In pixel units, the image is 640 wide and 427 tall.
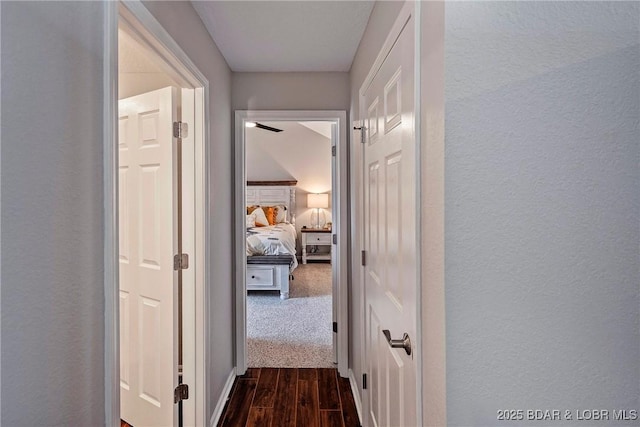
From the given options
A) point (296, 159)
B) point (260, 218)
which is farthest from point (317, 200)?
point (260, 218)

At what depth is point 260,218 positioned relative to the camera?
6.72 meters

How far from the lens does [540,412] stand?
0.81 m

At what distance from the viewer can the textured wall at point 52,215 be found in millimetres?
715

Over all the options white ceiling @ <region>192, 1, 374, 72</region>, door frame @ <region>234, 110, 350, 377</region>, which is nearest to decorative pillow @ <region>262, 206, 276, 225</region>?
door frame @ <region>234, 110, 350, 377</region>

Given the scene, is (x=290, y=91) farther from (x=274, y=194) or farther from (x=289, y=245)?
(x=274, y=194)

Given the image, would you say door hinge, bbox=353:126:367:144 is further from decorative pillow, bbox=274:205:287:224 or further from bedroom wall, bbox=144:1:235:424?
decorative pillow, bbox=274:205:287:224

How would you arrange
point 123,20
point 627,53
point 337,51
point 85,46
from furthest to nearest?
point 337,51, point 123,20, point 85,46, point 627,53

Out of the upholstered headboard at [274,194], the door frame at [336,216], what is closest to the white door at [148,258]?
the door frame at [336,216]

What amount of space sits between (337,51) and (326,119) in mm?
501

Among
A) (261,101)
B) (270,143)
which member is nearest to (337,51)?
(261,101)

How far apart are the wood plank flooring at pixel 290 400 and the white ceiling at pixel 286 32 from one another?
232 cm

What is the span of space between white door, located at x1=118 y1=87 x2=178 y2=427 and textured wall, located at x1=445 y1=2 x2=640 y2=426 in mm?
1505

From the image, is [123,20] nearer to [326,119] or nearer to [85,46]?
[85,46]

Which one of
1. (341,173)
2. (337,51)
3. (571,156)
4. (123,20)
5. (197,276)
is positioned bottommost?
(197,276)
